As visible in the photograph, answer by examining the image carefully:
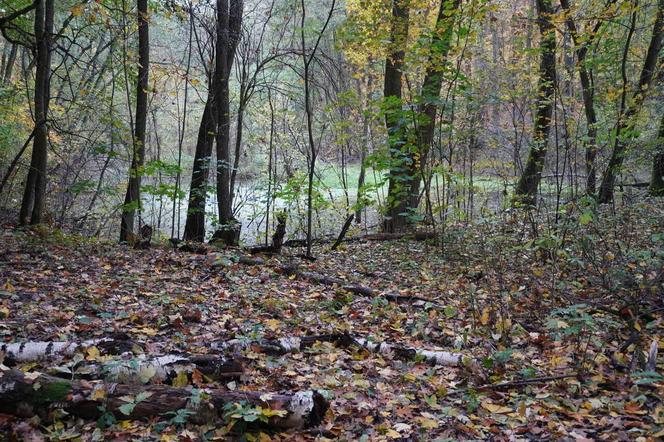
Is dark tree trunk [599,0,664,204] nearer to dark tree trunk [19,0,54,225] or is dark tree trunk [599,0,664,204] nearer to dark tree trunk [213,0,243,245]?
dark tree trunk [213,0,243,245]

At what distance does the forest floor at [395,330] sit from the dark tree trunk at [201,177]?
217 centimetres

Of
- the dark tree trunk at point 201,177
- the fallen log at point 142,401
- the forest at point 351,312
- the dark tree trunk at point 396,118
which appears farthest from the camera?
the dark tree trunk at point 201,177

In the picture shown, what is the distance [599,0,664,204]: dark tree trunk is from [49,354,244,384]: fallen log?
5.73 meters

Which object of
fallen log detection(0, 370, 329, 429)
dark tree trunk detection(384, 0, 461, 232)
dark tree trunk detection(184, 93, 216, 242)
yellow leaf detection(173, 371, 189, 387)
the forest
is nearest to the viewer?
fallen log detection(0, 370, 329, 429)

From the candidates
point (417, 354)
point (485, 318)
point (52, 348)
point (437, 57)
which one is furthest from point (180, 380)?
point (437, 57)

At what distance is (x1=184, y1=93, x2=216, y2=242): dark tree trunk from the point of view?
9.77 meters

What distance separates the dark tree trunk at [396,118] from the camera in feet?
27.7

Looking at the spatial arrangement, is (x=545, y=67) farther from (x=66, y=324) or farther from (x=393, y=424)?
(x=66, y=324)

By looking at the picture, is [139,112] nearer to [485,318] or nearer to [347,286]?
[347,286]

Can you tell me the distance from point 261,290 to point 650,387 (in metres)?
4.28

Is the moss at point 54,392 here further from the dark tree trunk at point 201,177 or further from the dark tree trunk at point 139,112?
the dark tree trunk at point 201,177

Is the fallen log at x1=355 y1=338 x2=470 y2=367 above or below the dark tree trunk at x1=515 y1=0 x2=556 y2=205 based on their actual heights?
below

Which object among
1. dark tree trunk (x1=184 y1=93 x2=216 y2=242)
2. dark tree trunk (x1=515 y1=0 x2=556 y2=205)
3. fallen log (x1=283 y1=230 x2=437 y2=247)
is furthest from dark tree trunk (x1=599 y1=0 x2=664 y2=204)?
dark tree trunk (x1=184 y1=93 x2=216 y2=242)

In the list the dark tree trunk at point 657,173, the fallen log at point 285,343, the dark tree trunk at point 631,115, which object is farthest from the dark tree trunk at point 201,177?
the dark tree trunk at point 657,173
